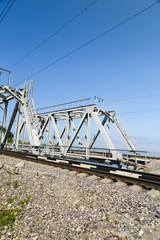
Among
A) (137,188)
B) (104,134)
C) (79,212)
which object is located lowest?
(79,212)

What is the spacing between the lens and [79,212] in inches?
189

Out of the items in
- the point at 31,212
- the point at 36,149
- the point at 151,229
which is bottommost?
the point at 31,212

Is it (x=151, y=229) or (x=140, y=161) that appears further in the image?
(x=140, y=161)

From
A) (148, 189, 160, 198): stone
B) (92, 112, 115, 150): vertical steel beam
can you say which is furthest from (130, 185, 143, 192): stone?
(92, 112, 115, 150): vertical steel beam

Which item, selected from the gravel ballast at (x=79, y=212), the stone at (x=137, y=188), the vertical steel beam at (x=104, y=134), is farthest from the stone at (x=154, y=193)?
the vertical steel beam at (x=104, y=134)

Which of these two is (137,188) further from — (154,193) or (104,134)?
(104,134)

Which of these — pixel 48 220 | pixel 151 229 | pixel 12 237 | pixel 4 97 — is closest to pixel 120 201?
pixel 151 229

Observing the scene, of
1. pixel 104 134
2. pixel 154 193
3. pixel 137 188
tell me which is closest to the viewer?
pixel 154 193

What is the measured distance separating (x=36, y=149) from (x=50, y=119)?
6347 mm

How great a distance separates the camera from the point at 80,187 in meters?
6.39

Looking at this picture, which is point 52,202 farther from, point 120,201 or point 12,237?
point 120,201

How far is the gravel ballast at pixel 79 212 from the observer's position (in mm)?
3910

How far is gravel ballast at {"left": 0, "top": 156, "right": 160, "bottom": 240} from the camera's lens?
12.8ft

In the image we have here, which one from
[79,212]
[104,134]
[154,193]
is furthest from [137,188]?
[104,134]
